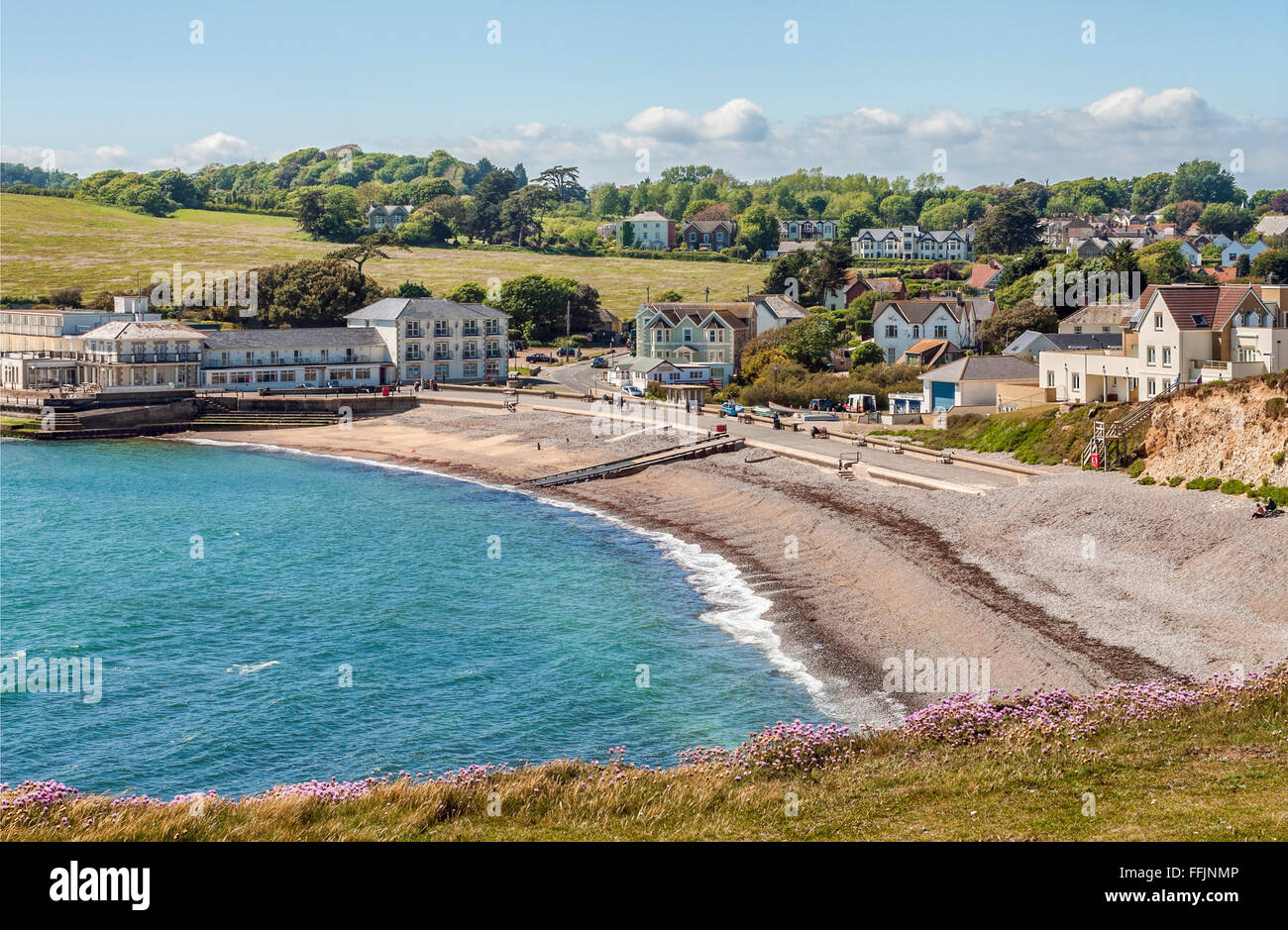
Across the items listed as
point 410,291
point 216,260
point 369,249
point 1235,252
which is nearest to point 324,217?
point 216,260

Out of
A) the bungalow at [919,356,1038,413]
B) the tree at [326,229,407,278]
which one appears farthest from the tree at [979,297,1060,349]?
the tree at [326,229,407,278]

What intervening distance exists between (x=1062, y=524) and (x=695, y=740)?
21.7 metres

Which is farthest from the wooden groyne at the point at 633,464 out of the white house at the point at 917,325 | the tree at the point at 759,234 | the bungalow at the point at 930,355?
the tree at the point at 759,234

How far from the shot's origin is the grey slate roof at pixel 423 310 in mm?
102188

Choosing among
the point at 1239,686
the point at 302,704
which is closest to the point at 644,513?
the point at 302,704

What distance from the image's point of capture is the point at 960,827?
702 inches

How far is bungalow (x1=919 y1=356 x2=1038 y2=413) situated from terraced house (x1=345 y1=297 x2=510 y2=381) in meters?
44.7

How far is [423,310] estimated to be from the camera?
103125 millimetres

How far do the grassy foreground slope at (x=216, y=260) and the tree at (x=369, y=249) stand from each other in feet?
9.24

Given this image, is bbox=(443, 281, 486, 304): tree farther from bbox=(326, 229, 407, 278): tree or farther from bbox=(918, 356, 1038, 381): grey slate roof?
bbox=(918, 356, 1038, 381): grey slate roof

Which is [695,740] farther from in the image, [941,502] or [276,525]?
[276,525]

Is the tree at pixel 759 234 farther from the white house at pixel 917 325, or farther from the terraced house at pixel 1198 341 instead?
the terraced house at pixel 1198 341

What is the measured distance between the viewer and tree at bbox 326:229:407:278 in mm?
145250

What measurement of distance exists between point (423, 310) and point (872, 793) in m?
87.8
